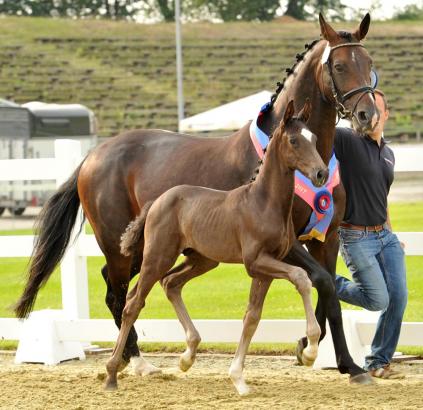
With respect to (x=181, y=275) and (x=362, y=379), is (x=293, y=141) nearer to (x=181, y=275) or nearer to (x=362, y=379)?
(x=181, y=275)

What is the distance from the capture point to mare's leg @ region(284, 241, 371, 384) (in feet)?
20.8

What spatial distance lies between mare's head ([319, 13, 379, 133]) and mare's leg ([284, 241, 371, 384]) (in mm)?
870

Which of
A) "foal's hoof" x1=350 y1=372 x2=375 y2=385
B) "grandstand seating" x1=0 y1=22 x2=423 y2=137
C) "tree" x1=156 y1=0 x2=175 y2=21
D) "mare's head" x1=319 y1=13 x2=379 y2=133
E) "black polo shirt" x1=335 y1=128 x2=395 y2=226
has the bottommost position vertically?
"grandstand seating" x1=0 y1=22 x2=423 y2=137

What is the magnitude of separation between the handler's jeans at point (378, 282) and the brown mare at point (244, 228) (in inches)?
28.6

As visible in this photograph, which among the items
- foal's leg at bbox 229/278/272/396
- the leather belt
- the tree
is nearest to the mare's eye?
the leather belt

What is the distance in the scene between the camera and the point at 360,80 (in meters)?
6.30

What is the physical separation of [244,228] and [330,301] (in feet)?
2.65

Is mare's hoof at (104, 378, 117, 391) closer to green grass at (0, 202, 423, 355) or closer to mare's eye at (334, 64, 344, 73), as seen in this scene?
green grass at (0, 202, 423, 355)

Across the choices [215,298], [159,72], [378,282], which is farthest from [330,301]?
[159,72]

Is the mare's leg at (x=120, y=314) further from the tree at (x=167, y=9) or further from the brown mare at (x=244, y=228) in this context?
the tree at (x=167, y=9)

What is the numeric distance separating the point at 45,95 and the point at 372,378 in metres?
36.2

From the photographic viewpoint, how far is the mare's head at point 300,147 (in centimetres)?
577

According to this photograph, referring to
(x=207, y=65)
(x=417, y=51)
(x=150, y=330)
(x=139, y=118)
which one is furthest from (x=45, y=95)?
(x=150, y=330)

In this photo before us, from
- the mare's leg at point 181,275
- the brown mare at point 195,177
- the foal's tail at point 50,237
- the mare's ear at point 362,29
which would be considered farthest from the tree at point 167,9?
the mare's ear at point 362,29
